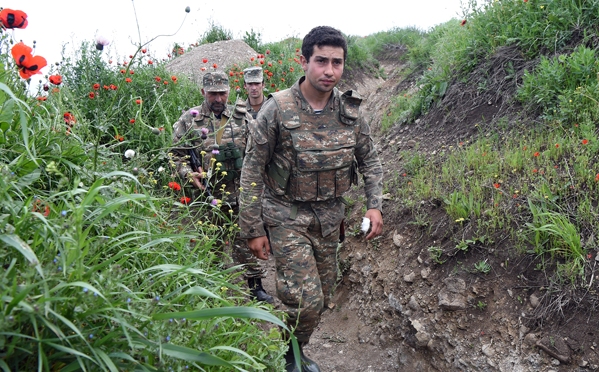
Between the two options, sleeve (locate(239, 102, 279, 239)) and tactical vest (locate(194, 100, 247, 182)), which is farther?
tactical vest (locate(194, 100, 247, 182))

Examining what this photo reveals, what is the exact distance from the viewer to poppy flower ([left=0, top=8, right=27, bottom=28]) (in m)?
2.35

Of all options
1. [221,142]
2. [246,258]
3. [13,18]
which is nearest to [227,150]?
[221,142]

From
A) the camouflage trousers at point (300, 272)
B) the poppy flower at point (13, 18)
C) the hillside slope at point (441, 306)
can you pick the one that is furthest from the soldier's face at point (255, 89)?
the poppy flower at point (13, 18)

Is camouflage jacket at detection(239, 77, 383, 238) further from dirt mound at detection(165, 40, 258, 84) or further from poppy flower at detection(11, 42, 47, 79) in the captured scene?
dirt mound at detection(165, 40, 258, 84)

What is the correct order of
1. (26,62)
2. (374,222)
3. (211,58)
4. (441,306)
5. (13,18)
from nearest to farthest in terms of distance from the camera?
(26,62)
(13,18)
(374,222)
(441,306)
(211,58)

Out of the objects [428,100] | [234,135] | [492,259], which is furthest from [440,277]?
[428,100]

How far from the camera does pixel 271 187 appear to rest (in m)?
4.05

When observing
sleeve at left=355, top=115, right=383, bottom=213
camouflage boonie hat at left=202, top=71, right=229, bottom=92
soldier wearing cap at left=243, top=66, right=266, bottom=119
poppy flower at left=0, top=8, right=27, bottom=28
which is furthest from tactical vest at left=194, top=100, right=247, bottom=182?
poppy flower at left=0, top=8, right=27, bottom=28

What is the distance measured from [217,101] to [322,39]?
7.59ft

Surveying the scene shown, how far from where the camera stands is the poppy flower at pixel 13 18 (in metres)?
2.35

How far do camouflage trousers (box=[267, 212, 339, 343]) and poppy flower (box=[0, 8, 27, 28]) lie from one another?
7.13ft

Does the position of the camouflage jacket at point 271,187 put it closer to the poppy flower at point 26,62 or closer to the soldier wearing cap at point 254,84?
the poppy flower at point 26,62

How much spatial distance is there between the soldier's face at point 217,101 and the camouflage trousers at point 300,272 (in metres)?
2.28

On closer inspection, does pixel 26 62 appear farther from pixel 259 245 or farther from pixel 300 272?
pixel 300 272
